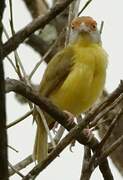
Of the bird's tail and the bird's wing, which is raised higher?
the bird's wing

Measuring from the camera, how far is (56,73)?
4.58m

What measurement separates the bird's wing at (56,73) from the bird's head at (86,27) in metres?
0.31

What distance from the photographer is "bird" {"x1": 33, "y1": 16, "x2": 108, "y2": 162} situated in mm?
4410

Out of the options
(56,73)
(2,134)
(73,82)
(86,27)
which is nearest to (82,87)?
(73,82)

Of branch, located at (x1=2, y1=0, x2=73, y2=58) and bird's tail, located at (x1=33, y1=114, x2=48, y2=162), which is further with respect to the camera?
bird's tail, located at (x1=33, y1=114, x2=48, y2=162)

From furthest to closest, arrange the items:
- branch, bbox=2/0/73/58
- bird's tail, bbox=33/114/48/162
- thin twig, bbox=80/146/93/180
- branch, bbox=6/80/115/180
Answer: bird's tail, bbox=33/114/48/162
thin twig, bbox=80/146/93/180
branch, bbox=6/80/115/180
branch, bbox=2/0/73/58

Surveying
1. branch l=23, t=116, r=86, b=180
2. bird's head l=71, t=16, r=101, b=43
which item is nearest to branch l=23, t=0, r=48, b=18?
bird's head l=71, t=16, r=101, b=43

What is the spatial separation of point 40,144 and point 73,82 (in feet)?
1.90

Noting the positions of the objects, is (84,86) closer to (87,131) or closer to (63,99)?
(63,99)

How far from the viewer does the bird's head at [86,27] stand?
496 cm

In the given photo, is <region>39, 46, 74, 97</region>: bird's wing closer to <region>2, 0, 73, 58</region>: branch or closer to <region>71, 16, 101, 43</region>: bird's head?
<region>71, 16, 101, 43</region>: bird's head

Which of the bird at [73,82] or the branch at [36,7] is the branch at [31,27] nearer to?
the bird at [73,82]

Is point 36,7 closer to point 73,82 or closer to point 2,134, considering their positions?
point 73,82

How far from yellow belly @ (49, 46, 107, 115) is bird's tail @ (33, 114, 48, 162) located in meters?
0.25
